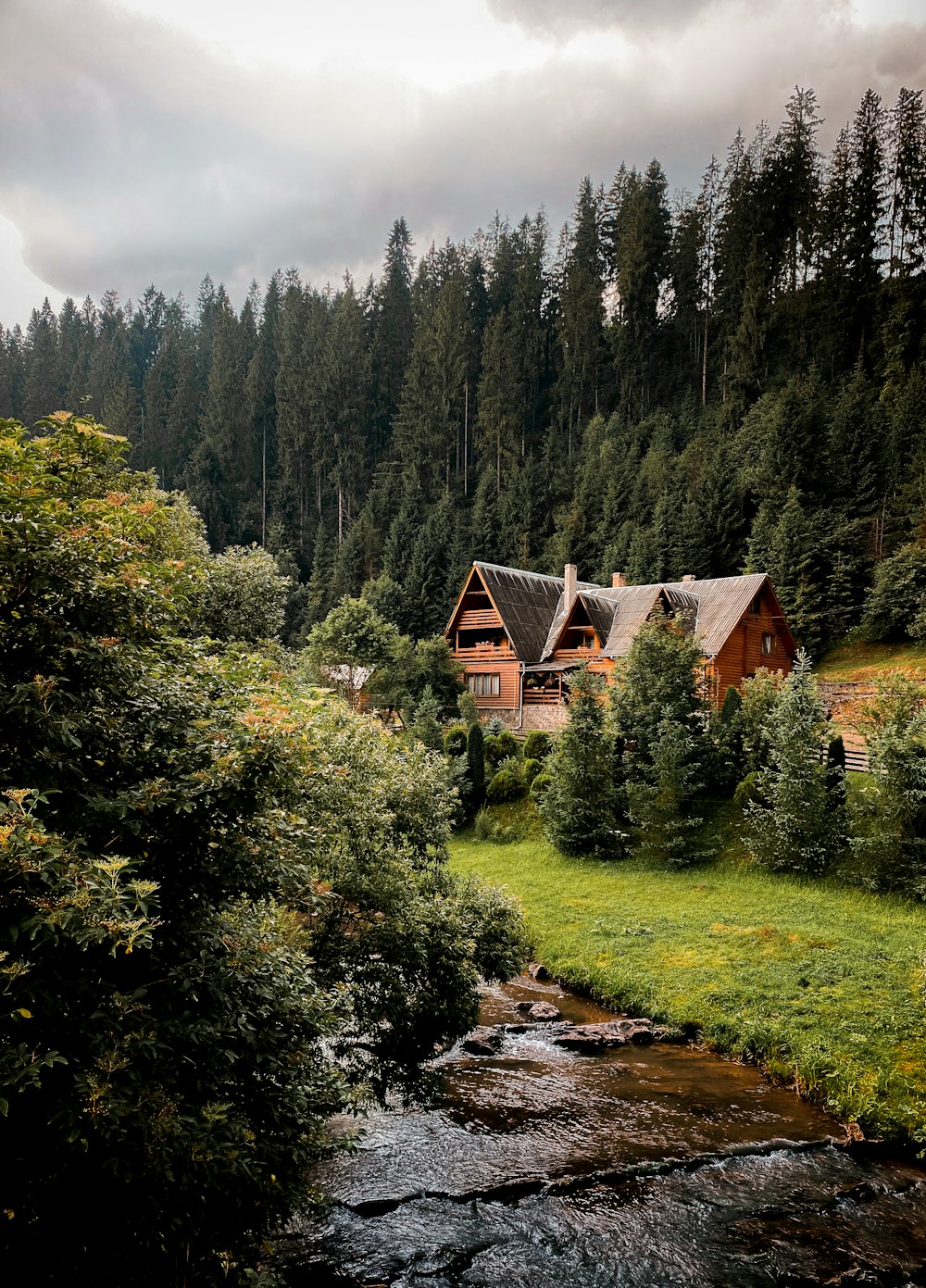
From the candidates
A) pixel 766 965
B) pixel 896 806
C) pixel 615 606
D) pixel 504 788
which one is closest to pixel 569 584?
pixel 615 606

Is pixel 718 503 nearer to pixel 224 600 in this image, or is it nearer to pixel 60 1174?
pixel 224 600

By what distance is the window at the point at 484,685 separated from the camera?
40.2 metres

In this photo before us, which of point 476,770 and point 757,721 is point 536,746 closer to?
point 476,770

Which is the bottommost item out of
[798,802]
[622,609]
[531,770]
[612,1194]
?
[612,1194]

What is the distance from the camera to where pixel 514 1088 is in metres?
11.9

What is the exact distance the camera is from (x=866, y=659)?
132 ft

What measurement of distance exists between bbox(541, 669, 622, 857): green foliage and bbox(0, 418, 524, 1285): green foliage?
17209mm

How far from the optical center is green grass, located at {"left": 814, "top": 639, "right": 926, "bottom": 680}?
3809 centimetres

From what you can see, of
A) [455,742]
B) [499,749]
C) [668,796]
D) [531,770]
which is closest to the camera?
[668,796]

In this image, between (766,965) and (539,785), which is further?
(539,785)

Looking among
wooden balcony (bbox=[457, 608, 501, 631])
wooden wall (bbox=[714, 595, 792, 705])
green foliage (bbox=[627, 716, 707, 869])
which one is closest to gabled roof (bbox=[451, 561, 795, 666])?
wooden wall (bbox=[714, 595, 792, 705])

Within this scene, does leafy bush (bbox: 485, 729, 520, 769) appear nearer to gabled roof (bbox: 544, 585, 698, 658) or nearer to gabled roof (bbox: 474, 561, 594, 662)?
gabled roof (bbox: 544, 585, 698, 658)

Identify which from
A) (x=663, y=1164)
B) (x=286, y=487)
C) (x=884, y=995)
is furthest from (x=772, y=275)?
(x=663, y=1164)

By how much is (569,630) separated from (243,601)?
17.1 metres
